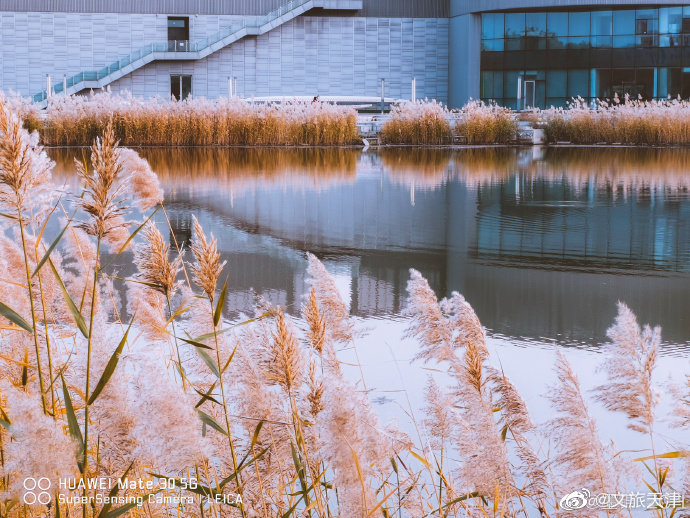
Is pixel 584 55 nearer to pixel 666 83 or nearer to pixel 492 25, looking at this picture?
pixel 666 83

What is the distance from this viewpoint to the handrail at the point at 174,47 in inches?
1736

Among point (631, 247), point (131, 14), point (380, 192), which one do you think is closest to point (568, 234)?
point (631, 247)

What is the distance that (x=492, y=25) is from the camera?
46.7 metres

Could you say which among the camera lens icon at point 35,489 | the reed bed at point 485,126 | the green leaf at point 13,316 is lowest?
the camera lens icon at point 35,489

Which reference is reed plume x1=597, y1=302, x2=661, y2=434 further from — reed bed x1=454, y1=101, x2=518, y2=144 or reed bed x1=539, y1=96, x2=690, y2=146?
reed bed x1=454, y1=101, x2=518, y2=144

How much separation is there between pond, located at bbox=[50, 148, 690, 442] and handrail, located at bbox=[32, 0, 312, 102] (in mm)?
26914

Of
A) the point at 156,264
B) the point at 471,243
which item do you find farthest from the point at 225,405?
the point at 471,243

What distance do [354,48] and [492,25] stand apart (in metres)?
6.51

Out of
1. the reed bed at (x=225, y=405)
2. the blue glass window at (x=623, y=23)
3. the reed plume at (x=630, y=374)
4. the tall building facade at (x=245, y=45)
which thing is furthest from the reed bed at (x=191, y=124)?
the reed plume at (x=630, y=374)

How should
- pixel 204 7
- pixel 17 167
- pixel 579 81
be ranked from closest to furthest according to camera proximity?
pixel 17 167 → pixel 579 81 → pixel 204 7

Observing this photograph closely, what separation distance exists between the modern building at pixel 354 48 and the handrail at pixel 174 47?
0.06 meters

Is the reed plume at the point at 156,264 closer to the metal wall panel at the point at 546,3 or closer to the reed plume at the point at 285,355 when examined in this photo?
the reed plume at the point at 285,355

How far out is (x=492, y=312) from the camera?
6000 mm

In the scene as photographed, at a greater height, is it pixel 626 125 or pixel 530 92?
pixel 530 92
